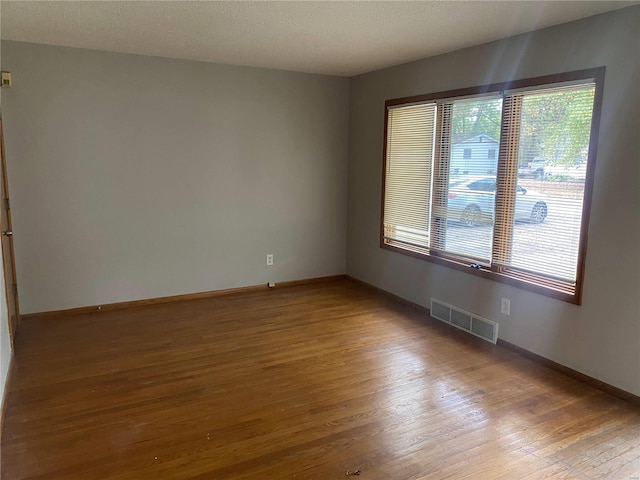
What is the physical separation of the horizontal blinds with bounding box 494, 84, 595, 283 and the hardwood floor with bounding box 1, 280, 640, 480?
80cm

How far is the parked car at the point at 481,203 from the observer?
11.2 ft

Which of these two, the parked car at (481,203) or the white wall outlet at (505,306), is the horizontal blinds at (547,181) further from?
the white wall outlet at (505,306)

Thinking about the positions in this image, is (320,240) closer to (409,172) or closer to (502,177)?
(409,172)

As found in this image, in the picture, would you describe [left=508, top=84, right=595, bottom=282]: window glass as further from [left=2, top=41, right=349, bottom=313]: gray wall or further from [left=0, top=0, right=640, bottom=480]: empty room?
[left=2, top=41, right=349, bottom=313]: gray wall

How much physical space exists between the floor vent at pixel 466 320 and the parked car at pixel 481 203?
785mm

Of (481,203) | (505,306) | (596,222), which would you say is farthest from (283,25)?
(505,306)

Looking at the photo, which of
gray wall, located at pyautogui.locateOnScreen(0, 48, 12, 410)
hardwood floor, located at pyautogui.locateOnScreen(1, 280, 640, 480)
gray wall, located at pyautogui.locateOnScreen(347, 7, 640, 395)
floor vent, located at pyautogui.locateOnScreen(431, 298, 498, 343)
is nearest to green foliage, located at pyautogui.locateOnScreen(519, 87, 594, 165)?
gray wall, located at pyautogui.locateOnScreen(347, 7, 640, 395)

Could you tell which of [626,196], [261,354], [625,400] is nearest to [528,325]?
[625,400]

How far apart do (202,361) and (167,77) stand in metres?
2.73

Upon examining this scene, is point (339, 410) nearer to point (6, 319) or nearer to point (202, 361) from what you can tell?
point (202, 361)

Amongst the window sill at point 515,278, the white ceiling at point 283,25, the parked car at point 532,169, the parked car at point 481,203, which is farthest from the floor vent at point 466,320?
the white ceiling at point 283,25

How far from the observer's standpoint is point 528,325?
3508mm

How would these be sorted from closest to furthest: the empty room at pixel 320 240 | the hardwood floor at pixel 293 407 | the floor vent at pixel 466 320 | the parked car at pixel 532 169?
the hardwood floor at pixel 293 407
the empty room at pixel 320 240
the parked car at pixel 532 169
the floor vent at pixel 466 320

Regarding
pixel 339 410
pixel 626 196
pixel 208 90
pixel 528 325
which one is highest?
pixel 208 90
